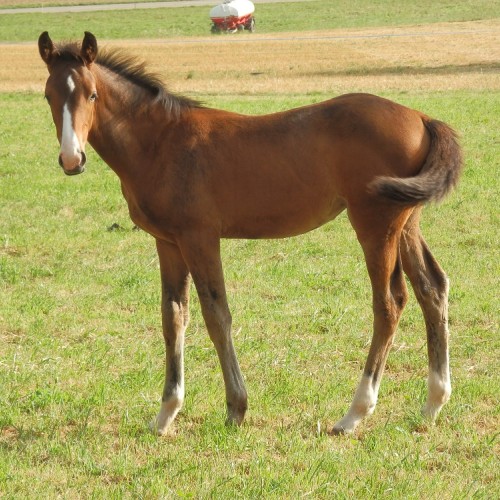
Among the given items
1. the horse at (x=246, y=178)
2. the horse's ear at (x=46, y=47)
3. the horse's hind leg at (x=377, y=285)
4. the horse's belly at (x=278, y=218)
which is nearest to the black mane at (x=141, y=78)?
the horse at (x=246, y=178)

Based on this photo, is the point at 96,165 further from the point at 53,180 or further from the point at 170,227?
the point at 170,227

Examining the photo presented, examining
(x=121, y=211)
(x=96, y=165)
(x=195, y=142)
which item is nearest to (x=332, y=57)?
(x=96, y=165)

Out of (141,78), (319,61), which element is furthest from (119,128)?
(319,61)

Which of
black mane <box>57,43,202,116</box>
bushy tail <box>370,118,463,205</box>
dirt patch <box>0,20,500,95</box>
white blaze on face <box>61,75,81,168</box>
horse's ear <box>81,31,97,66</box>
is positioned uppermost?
horse's ear <box>81,31,97,66</box>

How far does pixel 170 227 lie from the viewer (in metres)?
5.36

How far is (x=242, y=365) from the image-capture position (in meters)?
6.60

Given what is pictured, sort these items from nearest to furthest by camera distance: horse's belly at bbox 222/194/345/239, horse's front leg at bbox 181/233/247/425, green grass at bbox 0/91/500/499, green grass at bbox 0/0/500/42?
green grass at bbox 0/91/500/499 < horse's front leg at bbox 181/233/247/425 < horse's belly at bbox 222/194/345/239 < green grass at bbox 0/0/500/42

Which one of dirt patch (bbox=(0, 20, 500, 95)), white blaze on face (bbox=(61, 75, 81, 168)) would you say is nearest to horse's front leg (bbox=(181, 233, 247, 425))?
white blaze on face (bbox=(61, 75, 81, 168))

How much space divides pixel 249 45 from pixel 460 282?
3436 centimetres

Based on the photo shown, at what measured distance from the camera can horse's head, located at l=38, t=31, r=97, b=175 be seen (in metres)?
5.00

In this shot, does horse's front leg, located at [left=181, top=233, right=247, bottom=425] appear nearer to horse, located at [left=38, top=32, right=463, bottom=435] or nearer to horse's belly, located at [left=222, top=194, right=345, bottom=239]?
horse, located at [left=38, top=32, right=463, bottom=435]

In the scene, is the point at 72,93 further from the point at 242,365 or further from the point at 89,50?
the point at 242,365

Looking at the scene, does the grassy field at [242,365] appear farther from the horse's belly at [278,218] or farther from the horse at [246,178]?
the horse's belly at [278,218]

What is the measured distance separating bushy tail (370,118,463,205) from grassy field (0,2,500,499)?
1.40 metres
